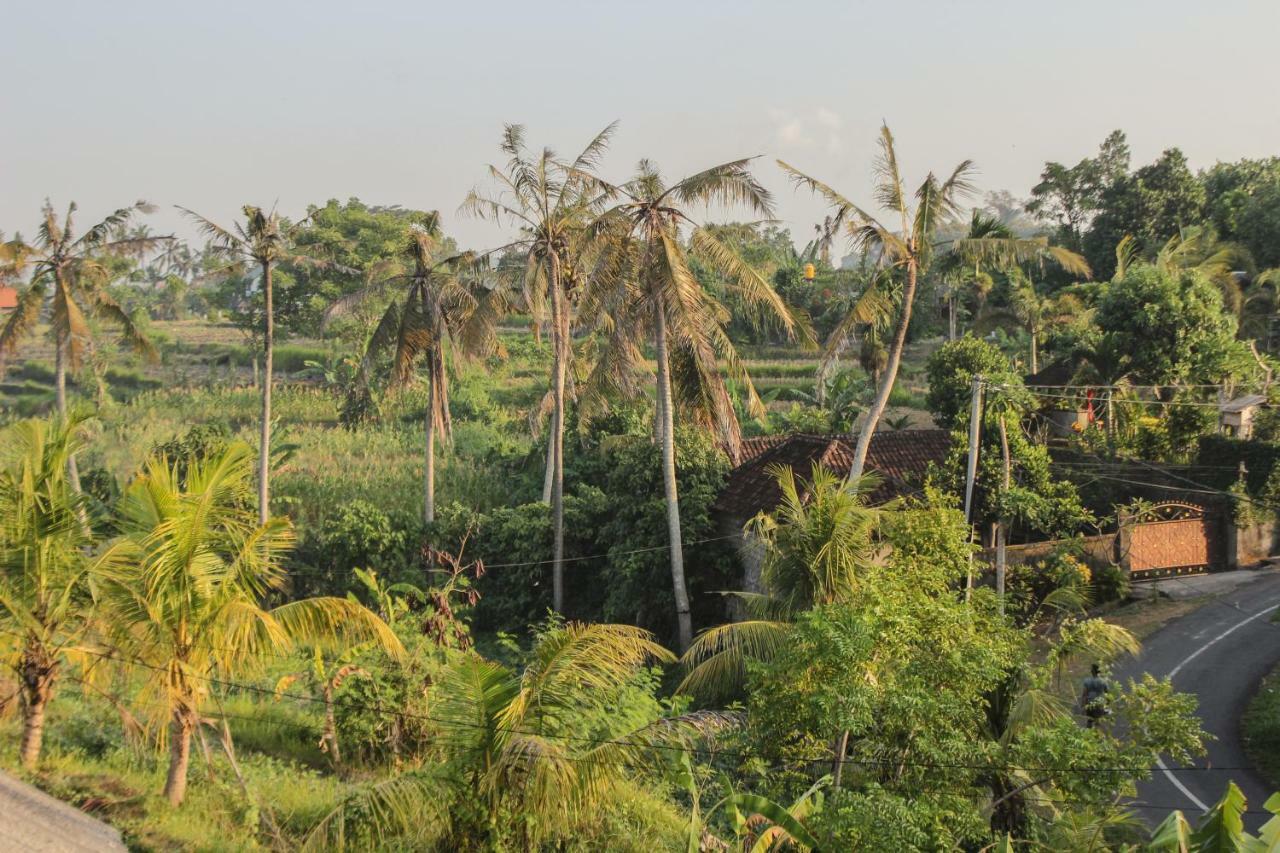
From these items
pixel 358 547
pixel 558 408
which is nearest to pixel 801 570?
pixel 558 408

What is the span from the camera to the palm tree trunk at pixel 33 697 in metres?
8.78

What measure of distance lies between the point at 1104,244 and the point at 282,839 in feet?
129

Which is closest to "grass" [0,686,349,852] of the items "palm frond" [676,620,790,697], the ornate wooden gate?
"palm frond" [676,620,790,697]

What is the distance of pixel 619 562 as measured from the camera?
68.1ft

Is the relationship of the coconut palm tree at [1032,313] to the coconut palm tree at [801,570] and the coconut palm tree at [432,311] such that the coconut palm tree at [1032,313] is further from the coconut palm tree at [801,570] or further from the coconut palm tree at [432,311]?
the coconut palm tree at [801,570]

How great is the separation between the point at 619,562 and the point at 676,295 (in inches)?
242

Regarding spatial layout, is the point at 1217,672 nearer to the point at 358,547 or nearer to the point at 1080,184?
the point at 358,547

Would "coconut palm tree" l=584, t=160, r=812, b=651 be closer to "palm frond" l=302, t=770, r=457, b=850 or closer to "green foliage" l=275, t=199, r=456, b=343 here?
"palm frond" l=302, t=770, r=457, b=850

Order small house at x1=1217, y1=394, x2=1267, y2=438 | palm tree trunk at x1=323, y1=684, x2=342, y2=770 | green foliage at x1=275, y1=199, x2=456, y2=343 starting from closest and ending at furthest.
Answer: palm tree trunk at x1=323, y1=684, x2=342, y2=770 < small house at x1=1217, y1=394, x2=1267, y2=438 < green foliage at x1=275, y1=199, x2=456, y2=343

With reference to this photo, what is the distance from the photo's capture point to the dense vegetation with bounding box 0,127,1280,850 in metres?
8.40

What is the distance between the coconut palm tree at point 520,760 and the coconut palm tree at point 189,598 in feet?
4.04

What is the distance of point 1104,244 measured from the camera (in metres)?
40.7

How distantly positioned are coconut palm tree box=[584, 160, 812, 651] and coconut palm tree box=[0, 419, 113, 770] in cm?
998

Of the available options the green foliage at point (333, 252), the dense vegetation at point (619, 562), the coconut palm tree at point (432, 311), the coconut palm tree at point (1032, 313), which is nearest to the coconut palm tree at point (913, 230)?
the dense vegetation at point (619, 562)
